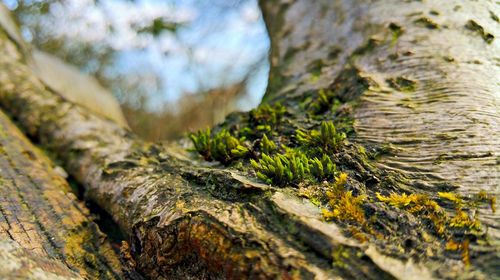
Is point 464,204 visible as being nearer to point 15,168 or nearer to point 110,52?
point 15,168

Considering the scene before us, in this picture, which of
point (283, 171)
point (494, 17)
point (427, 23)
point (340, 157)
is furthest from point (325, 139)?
point (494, 17)

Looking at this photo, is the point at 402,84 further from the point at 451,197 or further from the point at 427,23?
the point at 451,197

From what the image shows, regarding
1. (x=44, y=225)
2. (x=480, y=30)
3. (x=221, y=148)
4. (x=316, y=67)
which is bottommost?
(x=44, y=225)

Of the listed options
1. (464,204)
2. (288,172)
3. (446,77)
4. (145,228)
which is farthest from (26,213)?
(446,77)

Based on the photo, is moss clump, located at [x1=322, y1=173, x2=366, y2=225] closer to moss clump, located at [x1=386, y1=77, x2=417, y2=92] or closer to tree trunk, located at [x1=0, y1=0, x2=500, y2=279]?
tree trunk, located at [x1=0, y1=0, x2=500, y2=279]

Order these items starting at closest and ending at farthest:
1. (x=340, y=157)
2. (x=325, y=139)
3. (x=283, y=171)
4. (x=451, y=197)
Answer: (x=451, y=197)
(x=283, y=171)
(x=340, y=157)
(x=325, y=139)

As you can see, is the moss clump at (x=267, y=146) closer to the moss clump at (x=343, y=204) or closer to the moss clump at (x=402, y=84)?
the moss clump at (x=343, y=204)

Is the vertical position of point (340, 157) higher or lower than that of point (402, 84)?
lower
